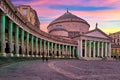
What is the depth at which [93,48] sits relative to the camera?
4080 inches

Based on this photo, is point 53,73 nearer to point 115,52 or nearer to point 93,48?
point 93,48

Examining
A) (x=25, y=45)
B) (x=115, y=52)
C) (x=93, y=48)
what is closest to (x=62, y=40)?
(x=93, y=48)

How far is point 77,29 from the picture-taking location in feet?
405

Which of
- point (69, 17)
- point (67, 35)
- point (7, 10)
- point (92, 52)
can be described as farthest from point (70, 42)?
point (7, 10)

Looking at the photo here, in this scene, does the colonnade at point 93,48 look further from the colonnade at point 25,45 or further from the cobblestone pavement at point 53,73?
the cobblestone pavement at point 53,73

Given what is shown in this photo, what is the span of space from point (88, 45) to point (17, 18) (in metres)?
63.9

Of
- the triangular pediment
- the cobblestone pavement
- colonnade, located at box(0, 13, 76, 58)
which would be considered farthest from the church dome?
the cobblestone pavement

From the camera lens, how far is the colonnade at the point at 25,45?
37.5 metres

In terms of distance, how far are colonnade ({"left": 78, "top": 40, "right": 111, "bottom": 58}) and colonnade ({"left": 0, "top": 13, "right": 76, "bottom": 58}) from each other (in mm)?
3773

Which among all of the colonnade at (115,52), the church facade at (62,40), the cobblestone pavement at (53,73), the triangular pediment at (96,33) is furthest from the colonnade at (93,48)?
the cobblestone pavement at (53,73)

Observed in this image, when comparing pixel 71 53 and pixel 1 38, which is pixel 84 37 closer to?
pixel 71 53

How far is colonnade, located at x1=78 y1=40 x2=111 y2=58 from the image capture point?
10002 centimetres

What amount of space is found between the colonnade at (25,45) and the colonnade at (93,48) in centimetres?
377

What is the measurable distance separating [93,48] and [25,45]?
54040mm
